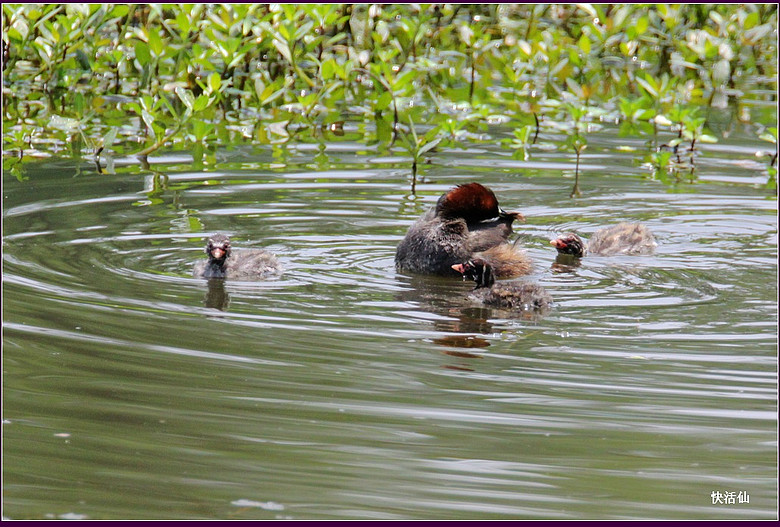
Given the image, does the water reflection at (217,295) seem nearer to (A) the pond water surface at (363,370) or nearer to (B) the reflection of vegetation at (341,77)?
(A) the pond water surface at (363,370)

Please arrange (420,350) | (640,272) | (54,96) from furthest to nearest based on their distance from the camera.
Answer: (54,96)
(640,272)
(420,350)

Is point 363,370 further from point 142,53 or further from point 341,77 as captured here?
point 142,53

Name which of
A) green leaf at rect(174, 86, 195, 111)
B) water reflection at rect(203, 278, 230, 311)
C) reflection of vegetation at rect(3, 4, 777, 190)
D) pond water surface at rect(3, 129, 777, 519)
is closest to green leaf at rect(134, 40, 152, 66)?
reflection of vegetation at rect(3, 4, 777, 190)

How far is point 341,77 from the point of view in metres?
11.3

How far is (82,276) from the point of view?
6.72m

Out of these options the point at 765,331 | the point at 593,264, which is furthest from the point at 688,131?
the point at 765,331

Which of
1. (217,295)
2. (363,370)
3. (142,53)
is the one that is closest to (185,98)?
(142,53)

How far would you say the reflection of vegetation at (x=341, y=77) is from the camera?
10953 millimetres

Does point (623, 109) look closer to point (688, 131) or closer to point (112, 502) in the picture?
point (688, 131)

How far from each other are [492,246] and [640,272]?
3.45 ft

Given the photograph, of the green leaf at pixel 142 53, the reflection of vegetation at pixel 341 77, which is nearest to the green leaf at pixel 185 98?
the reflection of vegetation at pixel 341 77

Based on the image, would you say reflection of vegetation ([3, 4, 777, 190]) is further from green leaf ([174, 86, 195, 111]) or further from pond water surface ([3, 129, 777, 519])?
pond water surface ([3, 129, 777, 519])

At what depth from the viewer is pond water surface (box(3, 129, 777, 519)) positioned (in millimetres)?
3857

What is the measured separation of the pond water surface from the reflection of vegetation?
5.39 feet
